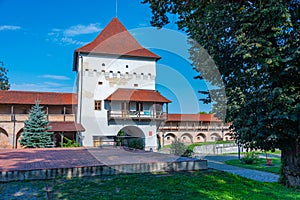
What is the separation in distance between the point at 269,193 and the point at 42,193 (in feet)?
16.8

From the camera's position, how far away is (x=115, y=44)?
26375mm

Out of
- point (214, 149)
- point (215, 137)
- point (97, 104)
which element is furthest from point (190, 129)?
point (97, 104)

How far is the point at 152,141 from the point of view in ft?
82.0

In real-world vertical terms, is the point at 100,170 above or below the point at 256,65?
below

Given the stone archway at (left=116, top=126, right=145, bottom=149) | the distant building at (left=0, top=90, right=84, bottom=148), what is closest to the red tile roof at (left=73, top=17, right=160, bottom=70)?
the distant building at (left=0, top=90, right=84, bottom=148)

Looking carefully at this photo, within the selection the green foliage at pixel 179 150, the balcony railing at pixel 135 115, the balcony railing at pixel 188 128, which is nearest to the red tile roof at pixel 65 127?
the balcony railing at pixel 135 115

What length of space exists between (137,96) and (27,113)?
10.4 metres

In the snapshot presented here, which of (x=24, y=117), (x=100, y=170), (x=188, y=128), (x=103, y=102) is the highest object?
(x=103, y=102)

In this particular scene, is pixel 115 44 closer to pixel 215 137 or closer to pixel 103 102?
pixel 103 102

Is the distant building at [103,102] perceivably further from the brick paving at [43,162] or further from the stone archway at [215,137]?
the stone archway at [215,137]

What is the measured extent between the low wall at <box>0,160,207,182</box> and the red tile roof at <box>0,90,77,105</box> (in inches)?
739

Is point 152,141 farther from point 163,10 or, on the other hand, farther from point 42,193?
point 42,193

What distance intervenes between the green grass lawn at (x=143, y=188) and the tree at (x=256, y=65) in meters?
1.41

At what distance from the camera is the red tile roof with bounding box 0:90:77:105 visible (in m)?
24.1
